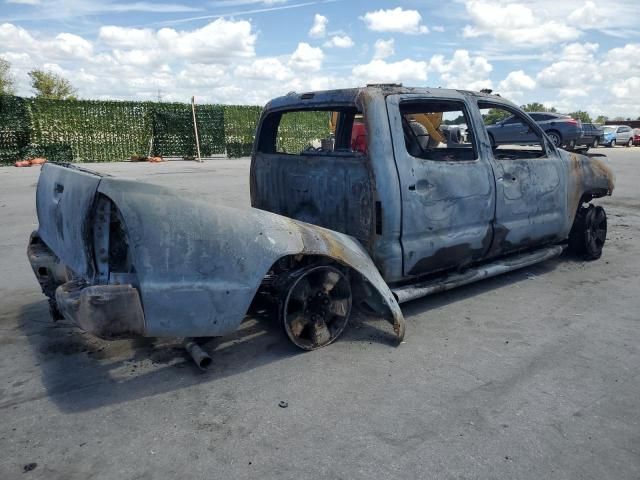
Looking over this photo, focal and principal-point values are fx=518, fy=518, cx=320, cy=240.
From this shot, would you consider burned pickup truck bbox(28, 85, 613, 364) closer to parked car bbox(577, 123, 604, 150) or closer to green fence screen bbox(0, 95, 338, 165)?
green fence screen bbox(0, 95, 338, 165)

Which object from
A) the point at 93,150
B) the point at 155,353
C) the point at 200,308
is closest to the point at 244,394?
the point at 200,308

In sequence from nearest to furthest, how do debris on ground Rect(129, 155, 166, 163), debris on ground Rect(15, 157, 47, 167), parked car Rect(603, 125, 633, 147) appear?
debris on ground Rect(15, 157, 47, 167) < debris on ground Rect(129, 155, 166, 163) < parked car Rect(603, 125, 633, 147)

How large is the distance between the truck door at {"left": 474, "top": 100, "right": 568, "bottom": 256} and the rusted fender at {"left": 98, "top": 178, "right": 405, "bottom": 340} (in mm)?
2293

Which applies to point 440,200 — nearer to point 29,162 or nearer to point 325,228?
point 325,228

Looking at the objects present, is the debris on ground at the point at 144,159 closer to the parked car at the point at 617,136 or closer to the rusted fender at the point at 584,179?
the rusted fender at the point at 584,179

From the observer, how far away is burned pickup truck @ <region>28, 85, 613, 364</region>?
2.86 meters

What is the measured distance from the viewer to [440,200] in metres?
4.16

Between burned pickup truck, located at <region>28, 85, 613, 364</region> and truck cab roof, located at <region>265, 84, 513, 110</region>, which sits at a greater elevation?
truck cab roof, located at <region>265, 84, 513, 110</region>

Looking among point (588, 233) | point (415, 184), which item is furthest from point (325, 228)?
point (588, 233)

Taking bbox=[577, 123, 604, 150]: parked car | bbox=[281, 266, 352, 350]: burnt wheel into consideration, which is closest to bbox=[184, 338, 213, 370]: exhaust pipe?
bbox=[281, 266, 352, 350]: burnt wheel

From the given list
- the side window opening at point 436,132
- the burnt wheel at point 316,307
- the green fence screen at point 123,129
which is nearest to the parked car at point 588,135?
the green fence screen at point 123,129

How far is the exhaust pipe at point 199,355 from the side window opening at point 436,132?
220 centimetres

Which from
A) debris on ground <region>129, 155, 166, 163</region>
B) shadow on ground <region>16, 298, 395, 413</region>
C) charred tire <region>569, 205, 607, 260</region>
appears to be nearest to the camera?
shadow on ground <region>16, 298, 395, 413</region>

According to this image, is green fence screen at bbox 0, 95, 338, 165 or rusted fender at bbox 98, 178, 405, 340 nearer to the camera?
rusted fender at bbox 98, 178, 405, 340
